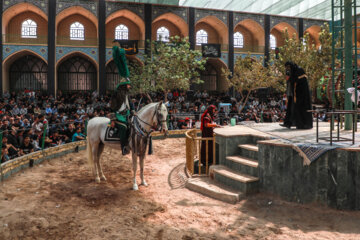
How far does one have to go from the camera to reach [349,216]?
4551 millimetres

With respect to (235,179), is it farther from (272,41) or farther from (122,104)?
(272,41)

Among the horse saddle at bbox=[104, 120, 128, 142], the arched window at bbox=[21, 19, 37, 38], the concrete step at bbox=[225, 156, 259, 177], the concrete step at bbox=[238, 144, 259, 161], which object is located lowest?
the concrete step at bbox=[225, 156, 259, 177]

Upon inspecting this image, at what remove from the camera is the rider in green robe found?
6.05m

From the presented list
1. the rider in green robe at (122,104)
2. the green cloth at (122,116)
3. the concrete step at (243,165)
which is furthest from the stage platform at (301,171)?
the green cloth at (122,116)

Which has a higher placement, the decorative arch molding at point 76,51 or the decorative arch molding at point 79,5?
the decorative arch molding at point 79,5

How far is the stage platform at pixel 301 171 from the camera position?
4703mm

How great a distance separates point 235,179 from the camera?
18.3ft

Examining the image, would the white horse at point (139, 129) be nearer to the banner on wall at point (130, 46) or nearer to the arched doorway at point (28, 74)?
the banner on wall at point (130, 46)

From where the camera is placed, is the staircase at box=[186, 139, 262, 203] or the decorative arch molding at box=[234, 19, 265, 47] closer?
the staircase at box=[186, 139, 262, 203]

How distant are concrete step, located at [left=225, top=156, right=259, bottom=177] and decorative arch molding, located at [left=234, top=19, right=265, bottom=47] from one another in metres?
19.9

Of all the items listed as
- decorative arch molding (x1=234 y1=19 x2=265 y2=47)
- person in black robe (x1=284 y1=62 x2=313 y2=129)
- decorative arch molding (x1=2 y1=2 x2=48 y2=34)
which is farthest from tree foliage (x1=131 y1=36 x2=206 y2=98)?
person in black robe (x1=284 y1=62 x2=313 y2=129)

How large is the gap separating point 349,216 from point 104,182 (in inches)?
185

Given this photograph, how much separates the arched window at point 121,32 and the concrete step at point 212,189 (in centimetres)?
1990

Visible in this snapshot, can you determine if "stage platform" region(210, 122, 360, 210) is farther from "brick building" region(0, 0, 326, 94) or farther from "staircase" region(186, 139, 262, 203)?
"brick building" region(0, 0, 326, 94)
